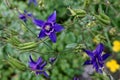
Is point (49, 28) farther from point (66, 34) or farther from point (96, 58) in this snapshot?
point (66, 34)

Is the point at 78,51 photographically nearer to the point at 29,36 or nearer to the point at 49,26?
the point at 49,26

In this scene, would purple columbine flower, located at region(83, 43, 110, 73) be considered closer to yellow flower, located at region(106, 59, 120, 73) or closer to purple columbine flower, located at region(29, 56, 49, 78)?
purple columbine flower, located at region(29, 56, 49, 78)

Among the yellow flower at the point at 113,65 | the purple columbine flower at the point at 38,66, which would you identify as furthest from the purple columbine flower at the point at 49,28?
the yellow flower at the point at 113,65

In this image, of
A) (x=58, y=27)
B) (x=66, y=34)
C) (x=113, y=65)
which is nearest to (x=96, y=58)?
(x=58, y=27)

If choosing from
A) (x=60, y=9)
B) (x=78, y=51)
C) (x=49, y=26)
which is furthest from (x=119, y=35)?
(x=60, y=9)

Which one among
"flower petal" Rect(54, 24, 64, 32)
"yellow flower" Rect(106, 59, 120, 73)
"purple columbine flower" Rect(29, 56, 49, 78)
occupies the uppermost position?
"flower petal" Rect(54, 24, 64, 32)

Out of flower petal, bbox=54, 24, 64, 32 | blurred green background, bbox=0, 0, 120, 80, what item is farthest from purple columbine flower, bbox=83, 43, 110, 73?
flower petal, bbox=54, 24, 64, 32

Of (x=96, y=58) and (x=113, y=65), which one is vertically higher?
(x=96, y=58)
